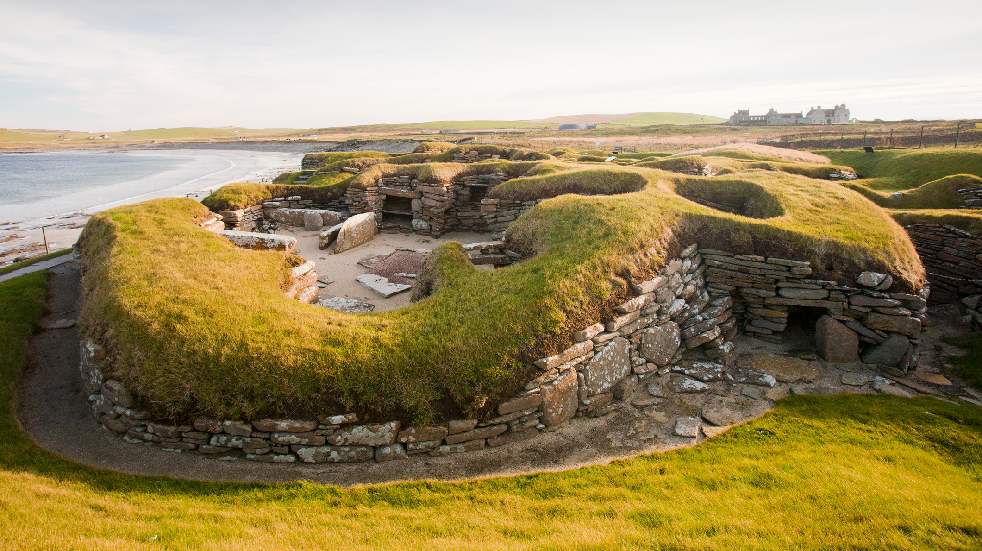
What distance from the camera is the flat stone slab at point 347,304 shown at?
500 inches

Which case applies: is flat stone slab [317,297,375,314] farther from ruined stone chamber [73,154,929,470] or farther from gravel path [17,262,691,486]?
gravel path [17,262,691,486]

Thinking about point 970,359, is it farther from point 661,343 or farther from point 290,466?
point 290,466

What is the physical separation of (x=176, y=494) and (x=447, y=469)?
3.86 m

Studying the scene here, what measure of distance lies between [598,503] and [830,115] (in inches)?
5285

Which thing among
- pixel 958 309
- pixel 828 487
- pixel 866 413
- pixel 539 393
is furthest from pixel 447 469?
pixel 958 309

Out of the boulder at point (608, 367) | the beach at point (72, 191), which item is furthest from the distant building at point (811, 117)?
the boulder at point (608, 367)

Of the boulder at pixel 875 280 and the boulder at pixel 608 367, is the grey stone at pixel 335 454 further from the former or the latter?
the boulder at pixel 875 280

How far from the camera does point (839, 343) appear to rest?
436 inches

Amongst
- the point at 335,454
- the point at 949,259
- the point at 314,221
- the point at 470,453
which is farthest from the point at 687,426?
the point at 314,221

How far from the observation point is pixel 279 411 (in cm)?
772

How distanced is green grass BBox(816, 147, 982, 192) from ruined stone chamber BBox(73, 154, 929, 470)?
11302 mm

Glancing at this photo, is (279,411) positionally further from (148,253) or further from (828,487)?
(828,487)

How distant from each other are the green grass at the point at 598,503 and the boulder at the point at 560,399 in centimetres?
121

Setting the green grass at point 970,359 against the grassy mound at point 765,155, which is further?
the grassy mound at point 765,155
